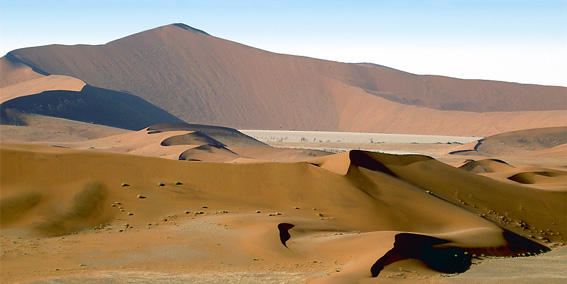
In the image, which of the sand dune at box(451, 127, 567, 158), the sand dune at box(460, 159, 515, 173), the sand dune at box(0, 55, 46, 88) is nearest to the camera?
the sand dune at box(460, 159, 515, 173)

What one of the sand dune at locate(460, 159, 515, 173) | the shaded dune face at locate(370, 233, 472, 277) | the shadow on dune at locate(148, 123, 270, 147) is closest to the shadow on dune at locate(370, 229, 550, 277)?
the shaded dune face at locate(370, 233, 472, 277)

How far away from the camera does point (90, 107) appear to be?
292ft

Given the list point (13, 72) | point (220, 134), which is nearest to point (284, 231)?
point (220, 134)

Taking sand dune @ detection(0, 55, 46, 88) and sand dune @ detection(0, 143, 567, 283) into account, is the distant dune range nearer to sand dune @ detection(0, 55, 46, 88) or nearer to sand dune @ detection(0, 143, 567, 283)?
sand dune @ detection(0, 55, 46, 88)

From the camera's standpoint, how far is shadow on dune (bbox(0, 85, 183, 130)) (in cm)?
8006

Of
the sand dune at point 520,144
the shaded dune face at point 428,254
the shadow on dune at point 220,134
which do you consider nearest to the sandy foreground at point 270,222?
the shaded dune face at point 428,254

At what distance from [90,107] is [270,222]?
72.1m

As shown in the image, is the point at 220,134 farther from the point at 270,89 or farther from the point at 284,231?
the point at 284,231

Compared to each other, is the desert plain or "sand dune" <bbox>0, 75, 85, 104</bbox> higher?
"sand dune" <bbox>0, 75, 85, 104</bbox>

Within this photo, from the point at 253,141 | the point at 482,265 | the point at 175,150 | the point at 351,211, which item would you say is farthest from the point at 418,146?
the point at 482,265

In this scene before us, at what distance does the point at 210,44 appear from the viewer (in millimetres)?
140500

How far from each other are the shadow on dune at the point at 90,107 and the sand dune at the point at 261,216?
54799 mm

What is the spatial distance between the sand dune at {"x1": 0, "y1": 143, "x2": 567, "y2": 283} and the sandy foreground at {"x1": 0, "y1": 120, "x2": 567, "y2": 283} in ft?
0.19

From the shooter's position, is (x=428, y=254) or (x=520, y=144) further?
(x=520, y=144)
